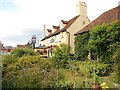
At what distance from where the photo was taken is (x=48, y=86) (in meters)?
14.3

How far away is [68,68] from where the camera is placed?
2061 cm

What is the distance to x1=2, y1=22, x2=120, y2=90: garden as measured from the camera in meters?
14.1

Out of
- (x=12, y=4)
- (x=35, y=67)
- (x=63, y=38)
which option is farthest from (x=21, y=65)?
(x=63, y=38)

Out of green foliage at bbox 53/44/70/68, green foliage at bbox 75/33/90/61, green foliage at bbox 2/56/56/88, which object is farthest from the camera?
green foliage at bbox 75/33/90/61

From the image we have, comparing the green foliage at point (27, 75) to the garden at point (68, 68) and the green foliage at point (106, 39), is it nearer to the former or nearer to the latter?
the garden at point (68, 68)

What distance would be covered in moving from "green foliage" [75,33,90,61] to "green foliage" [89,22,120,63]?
490 centimetres

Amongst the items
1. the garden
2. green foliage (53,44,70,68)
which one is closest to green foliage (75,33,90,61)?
the garden

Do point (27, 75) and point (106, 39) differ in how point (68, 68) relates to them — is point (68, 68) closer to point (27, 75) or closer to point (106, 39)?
point (106, 39)

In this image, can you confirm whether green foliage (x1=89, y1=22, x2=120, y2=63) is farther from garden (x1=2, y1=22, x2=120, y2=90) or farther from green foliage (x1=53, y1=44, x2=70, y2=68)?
green foliage (x1=53, y1=44, x2=70, y2=68)

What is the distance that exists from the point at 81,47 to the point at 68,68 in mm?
6814

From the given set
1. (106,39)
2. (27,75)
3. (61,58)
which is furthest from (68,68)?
(27,75)

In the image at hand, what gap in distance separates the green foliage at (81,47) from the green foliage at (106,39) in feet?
16.1

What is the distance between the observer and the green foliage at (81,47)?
85.6 ft

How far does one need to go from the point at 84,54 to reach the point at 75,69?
7.24 metres
